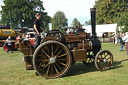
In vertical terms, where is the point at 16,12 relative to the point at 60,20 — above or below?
below

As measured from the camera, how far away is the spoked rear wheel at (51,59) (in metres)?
4.86

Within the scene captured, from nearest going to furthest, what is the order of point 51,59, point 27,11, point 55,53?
point 51,59, point 55,53, point 27,11

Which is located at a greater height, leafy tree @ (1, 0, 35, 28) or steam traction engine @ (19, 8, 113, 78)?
leafy tree @ (1, 0, 35, 28)

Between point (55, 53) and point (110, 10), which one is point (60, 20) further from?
point (55, 53)

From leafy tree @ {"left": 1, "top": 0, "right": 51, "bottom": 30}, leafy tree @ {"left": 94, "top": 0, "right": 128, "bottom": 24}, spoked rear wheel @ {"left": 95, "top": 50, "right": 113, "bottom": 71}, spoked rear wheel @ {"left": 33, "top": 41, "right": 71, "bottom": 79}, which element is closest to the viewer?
spoked rear wheel @ {"left": 33, "top": 41, "right": 71, "bottom": 79}

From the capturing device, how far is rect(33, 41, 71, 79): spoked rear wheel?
4.86 metres

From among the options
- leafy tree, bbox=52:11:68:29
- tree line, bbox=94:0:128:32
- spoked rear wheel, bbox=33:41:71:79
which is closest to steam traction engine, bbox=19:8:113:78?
spoked rear wheel, bbox=33:41:71:79

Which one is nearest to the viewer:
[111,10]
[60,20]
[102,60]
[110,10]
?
[102,60]

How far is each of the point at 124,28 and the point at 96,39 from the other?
77.5ft

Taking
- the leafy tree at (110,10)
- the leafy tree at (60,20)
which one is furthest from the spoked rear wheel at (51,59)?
the leafy tree at (60,20)

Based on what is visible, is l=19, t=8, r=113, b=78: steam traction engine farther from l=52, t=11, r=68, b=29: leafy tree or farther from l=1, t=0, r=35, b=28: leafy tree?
l=52, t=11, r=68, b=29: leafy tree

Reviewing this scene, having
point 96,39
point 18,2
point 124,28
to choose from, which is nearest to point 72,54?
point 96,39

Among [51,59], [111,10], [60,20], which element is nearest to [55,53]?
[51,59]

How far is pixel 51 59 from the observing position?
491cm
